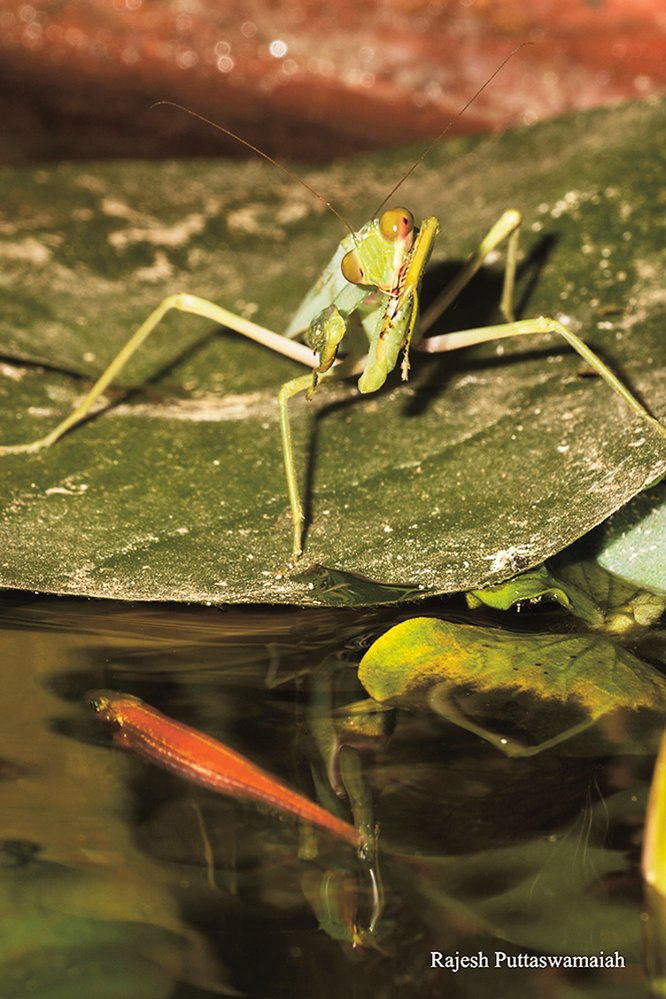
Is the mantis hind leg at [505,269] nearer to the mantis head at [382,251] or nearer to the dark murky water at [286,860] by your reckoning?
the mantis head at [382,251]

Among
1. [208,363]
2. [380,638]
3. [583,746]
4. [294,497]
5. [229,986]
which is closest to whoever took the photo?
[229,986]

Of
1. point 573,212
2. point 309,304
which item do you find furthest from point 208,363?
point 573,212

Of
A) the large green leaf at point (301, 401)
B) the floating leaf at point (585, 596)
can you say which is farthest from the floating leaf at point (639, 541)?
the large green leaf at point (301, 401)

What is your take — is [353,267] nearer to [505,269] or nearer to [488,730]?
[505,269]

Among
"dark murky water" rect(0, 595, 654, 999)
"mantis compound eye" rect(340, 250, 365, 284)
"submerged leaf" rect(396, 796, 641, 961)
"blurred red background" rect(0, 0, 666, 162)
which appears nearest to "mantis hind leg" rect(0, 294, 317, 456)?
"mantis compound eye" rect(340, 250, 365, 284)

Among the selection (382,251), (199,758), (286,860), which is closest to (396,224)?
(382,251)

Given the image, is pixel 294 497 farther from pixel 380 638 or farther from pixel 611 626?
pixel 611 626
